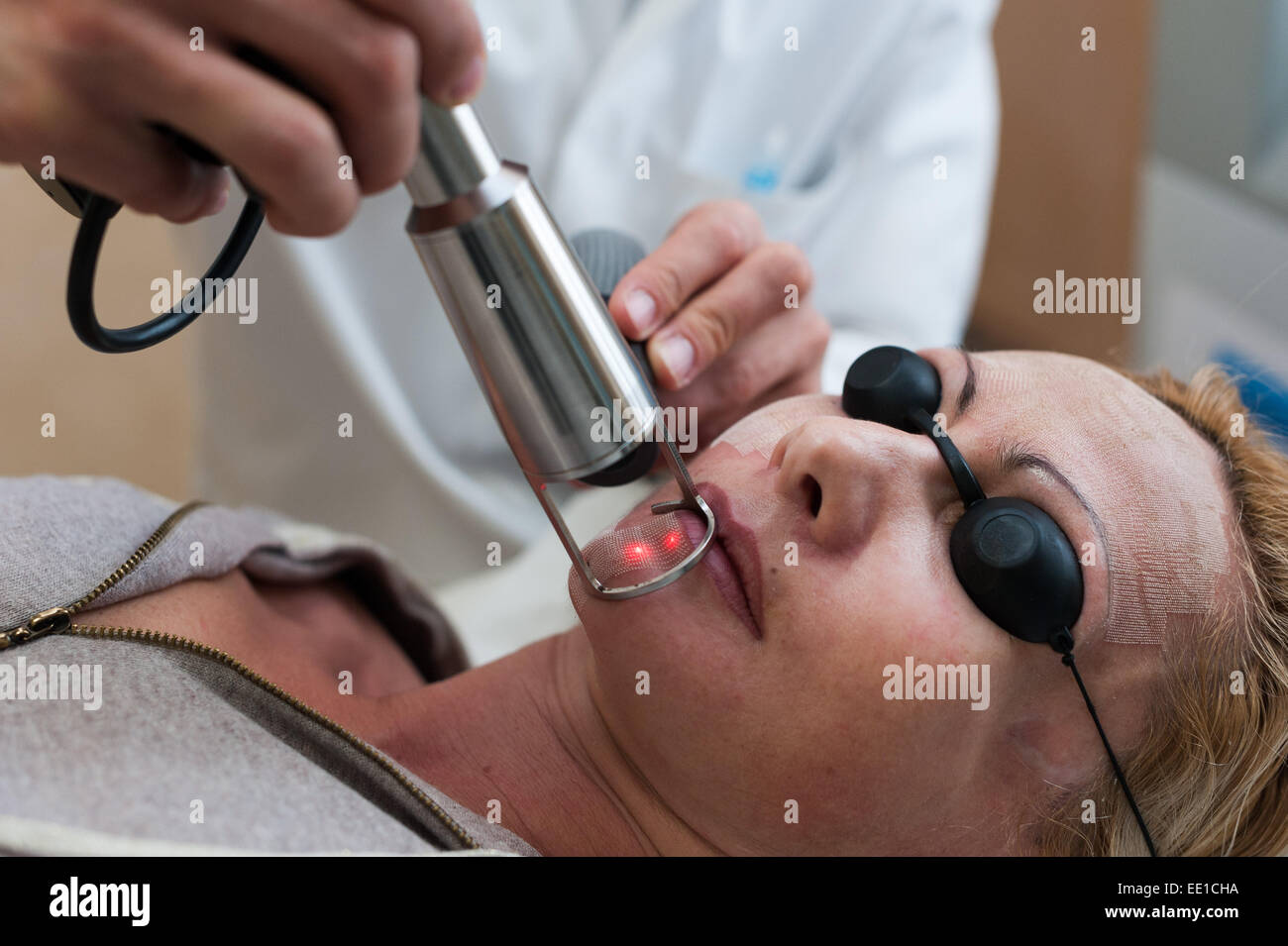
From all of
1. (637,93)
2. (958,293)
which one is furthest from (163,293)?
(958,293)

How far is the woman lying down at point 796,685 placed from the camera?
68cm

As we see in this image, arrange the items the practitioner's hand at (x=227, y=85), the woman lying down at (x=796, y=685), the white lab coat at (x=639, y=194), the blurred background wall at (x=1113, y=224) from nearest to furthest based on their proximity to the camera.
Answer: the practitioner's hand at (x=227, y=85), the woman lying down at (x=796, y=685), the white lab coat at (x=639, y=194), the blurred background wall at (x=1113, y=224)

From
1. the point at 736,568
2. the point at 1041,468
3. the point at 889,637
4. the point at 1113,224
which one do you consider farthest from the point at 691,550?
the point at 1113,224

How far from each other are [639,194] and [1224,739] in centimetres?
84

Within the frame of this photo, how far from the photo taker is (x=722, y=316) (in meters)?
0.93

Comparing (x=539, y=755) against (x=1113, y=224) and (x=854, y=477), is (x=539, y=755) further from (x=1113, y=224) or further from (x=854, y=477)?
(x=1113, y=224)

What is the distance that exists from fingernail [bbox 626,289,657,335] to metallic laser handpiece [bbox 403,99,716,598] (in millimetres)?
327

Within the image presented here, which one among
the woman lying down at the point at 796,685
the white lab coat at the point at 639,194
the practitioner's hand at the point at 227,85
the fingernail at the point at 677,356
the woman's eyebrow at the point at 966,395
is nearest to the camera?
the practitioner's hand at the point at 227,85

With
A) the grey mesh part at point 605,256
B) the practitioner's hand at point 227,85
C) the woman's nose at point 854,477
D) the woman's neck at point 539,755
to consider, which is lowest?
the woman's neck at point 539,755

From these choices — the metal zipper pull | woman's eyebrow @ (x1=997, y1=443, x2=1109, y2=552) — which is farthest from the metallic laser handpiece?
the metal zipper pull

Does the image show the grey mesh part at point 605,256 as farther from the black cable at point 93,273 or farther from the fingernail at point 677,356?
the black cable at point 93,273

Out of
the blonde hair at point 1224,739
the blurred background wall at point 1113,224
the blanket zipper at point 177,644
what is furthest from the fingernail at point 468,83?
the blurred background wall at point 1113,224

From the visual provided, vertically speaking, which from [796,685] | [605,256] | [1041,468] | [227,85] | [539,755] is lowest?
[539,755]

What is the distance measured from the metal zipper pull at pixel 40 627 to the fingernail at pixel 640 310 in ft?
1.55
